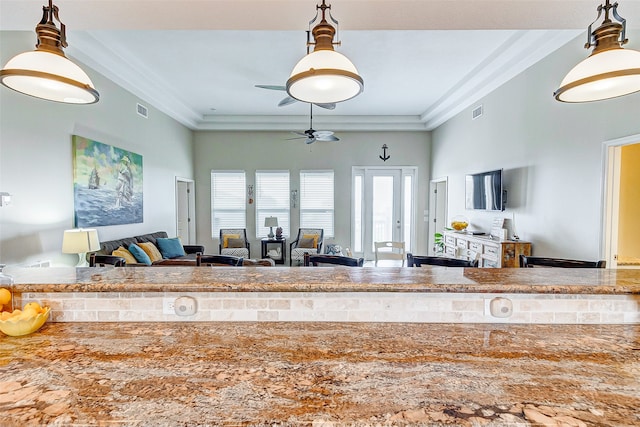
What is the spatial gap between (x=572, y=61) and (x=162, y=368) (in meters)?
4.23

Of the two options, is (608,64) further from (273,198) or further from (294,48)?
(273,198)

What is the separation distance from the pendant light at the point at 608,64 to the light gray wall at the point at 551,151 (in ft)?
5.20

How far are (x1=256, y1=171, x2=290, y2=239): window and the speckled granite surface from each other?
5.87 m

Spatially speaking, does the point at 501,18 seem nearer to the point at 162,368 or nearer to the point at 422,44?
the point at 422,44

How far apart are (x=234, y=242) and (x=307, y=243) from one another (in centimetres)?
156

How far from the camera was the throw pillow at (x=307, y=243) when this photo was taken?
648 centimetres

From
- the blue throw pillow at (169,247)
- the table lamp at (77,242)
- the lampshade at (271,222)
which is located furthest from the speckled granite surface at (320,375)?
the lampshade at (271,222)

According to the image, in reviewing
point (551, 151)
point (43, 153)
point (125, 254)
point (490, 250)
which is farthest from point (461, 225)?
point (43, 153)

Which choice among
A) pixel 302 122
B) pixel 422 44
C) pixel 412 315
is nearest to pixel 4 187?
pixel 412 315

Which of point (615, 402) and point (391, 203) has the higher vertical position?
point (391, 203)

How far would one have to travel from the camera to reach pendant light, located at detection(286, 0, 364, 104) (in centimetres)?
133

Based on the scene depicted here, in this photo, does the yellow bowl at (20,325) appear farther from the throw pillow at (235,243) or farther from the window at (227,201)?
the window at (227,201)

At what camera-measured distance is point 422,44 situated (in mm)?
3693

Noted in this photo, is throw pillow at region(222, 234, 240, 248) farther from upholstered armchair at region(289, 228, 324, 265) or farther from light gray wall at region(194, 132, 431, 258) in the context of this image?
upholstered armchair at region(289, 228, 324, 265)
